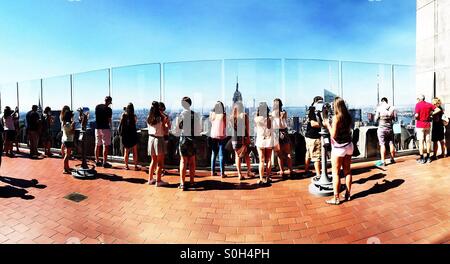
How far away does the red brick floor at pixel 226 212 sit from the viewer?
254 cm

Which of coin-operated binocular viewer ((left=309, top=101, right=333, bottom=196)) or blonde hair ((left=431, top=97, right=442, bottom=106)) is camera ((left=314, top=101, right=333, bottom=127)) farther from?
blonde hair ((left=431, top=97, right=442, bottom=106))

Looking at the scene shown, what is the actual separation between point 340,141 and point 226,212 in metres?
1.94

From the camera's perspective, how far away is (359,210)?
2.98m

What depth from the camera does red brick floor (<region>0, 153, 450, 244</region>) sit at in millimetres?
2535

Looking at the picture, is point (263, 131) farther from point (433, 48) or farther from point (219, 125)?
point (433, 48)

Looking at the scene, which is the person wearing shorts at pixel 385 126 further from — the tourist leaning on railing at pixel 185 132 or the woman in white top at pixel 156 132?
the woman in white top at pixel 156 132

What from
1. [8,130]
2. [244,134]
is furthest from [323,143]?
[8,130]

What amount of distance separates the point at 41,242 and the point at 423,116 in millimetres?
7578

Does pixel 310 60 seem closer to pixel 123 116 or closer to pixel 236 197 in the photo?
pixel 236 197

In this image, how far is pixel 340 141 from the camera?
327 cm

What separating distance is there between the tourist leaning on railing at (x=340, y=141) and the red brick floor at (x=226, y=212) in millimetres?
286

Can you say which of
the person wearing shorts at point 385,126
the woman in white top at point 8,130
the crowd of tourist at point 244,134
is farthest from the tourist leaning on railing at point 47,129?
the person wearing shorts at point 385,126

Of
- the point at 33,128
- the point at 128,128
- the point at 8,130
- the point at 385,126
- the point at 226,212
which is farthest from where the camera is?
the point at 8,130

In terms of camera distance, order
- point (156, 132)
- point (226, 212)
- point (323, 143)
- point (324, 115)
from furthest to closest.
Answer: point (156, 132), point (323, 143), point (324, 115), point (226, 212)
